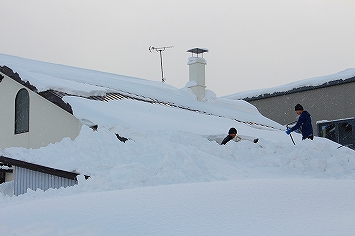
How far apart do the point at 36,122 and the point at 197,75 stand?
7.14 m

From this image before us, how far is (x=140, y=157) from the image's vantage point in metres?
9.40

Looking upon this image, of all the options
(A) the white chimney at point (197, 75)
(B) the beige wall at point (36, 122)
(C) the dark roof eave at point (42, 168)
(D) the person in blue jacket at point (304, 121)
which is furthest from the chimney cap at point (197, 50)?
(C) the dark roof eave at point (42, 168)

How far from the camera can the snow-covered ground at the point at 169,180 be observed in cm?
504

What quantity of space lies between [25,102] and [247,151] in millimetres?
6757

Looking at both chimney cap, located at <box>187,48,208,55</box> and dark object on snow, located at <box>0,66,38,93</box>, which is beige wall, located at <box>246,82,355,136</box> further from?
dark object on snow, located at <box>0,66,38,93</box>

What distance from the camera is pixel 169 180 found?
27.1 ft

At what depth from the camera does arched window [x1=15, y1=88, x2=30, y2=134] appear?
14.3 meters

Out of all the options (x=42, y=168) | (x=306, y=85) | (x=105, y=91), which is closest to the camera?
(x=42, y=168)

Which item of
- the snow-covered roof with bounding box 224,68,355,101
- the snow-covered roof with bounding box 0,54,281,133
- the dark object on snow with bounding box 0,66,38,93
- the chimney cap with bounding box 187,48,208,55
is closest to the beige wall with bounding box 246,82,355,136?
the snow-covered roof with bounding box 224,68,355,101

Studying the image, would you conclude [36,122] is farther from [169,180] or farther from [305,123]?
[305,123]

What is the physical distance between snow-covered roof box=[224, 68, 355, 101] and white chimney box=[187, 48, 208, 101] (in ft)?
15.9

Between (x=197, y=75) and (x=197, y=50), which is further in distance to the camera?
(x=197, y=50)

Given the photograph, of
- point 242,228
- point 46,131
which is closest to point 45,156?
point 46,131

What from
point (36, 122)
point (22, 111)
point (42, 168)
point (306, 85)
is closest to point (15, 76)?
point (22, 111)
